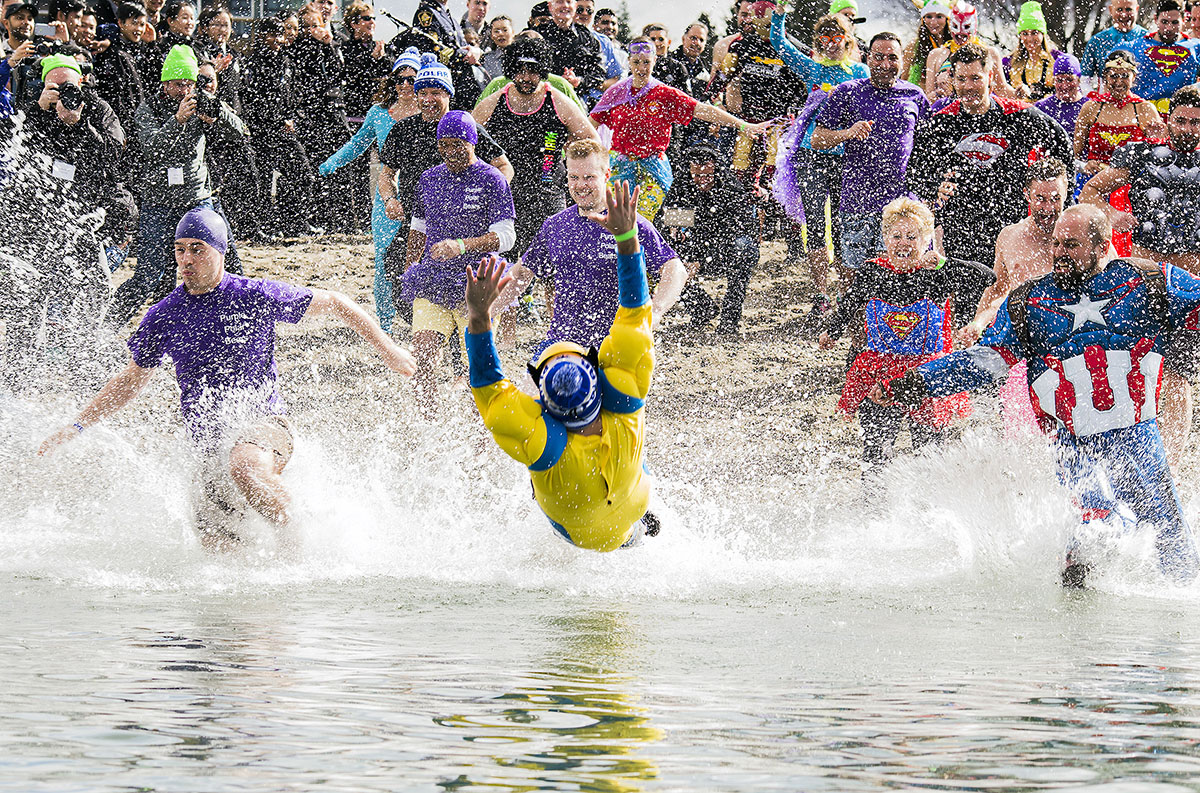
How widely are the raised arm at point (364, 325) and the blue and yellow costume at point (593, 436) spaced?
4.08 feet

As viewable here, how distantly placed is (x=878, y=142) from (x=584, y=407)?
5086 millimetres

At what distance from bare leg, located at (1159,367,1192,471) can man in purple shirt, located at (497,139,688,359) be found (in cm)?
242

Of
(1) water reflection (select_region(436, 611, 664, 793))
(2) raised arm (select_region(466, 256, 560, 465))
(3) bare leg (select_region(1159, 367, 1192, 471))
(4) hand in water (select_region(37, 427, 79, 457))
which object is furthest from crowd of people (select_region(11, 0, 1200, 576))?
(1) water reflection (select_region(436, 611, 664, 793))

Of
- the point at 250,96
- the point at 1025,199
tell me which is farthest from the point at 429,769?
the point at 250,96

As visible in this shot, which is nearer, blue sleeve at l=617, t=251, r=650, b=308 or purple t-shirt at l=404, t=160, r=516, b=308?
blue sleeve at l=617, t=251, r=650, b=308

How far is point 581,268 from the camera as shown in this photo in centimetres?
755

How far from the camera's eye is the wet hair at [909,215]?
317 inches

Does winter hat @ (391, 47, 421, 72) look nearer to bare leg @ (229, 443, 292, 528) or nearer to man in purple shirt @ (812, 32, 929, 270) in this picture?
man in purple shirt @ (812, 32, 929, 270)

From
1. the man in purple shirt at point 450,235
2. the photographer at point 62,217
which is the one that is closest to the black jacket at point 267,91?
the photographer at point 62,217

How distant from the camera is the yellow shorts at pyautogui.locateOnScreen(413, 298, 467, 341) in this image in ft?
29.8

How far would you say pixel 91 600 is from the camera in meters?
5.81

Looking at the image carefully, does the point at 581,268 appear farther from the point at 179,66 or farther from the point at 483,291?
the point at 179,66

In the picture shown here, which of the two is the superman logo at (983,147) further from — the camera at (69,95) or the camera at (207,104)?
the camera at (69,95)

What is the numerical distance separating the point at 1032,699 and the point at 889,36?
21.9 feet
